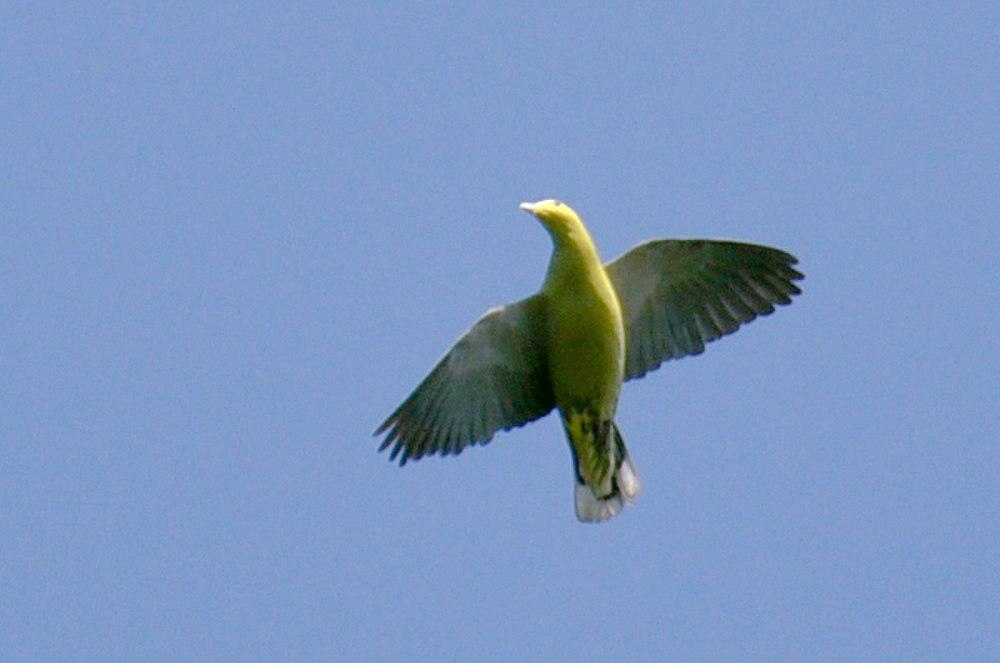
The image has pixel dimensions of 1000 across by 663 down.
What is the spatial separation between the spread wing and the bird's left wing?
753mm

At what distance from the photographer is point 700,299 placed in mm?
15430

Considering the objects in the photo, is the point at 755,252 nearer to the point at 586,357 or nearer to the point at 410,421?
the point at 586,357

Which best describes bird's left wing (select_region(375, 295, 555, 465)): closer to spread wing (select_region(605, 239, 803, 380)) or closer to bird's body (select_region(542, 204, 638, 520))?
bird's body (select_region(542, 204, 638, 520))

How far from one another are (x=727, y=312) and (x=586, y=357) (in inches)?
57.1

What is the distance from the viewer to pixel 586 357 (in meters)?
14.5

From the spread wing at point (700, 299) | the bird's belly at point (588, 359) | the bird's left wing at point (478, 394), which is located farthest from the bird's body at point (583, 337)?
the spread wing at point (700, 299)

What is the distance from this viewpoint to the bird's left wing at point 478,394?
48.8 ft

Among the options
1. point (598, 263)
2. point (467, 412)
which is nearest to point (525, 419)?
point (467, 412)

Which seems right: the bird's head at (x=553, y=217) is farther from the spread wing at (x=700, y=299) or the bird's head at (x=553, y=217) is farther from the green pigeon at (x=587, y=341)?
the spread wing at (x=700, y=299)

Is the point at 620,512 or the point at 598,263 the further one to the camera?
the point at 620,512

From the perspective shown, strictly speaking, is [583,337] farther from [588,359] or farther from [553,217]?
[553,217]

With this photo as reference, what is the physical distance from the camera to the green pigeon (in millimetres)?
14414

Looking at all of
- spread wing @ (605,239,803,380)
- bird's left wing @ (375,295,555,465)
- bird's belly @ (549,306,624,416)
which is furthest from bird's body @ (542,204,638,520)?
spread wing @ (605,239,803,380)

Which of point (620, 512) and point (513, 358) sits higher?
point (513, 358)
